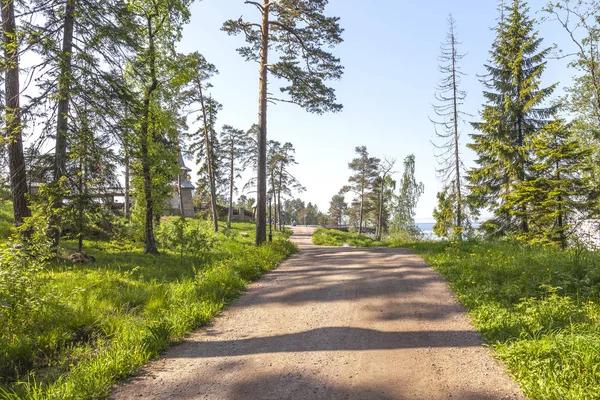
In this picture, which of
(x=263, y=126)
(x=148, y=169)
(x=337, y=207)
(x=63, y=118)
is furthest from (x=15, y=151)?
(x=337, y=207)

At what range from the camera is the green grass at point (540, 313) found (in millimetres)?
3176

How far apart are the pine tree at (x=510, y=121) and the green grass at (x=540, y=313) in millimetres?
9488

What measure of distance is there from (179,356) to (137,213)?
1090 centimetres

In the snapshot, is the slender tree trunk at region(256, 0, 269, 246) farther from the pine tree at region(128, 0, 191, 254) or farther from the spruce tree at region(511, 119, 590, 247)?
the spruce tree at region(511, 119, 590, 247)

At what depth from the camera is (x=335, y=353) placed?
4.07 m

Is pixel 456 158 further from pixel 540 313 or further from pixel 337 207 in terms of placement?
pixel 337 207

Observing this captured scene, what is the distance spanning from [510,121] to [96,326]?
19.5 meters

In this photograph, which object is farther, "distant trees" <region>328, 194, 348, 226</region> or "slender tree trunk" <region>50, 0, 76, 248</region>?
"distant trees" <region>328, 194, 348, 226</region>

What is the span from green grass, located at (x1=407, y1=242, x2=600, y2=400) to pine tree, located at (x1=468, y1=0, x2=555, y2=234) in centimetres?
949

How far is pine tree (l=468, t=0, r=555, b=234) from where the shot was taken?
50.6 feet

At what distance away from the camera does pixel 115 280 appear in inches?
310

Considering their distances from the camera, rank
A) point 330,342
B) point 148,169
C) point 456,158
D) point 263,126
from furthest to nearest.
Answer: point 456,158 < point 263,126 < point 148,169 < point 330,342

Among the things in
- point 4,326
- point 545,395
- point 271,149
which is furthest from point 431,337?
point 271,149

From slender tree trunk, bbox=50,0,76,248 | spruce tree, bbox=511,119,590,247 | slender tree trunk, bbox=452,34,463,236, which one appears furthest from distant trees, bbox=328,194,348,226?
slender tree trunk, bbox=50,0,76,248
